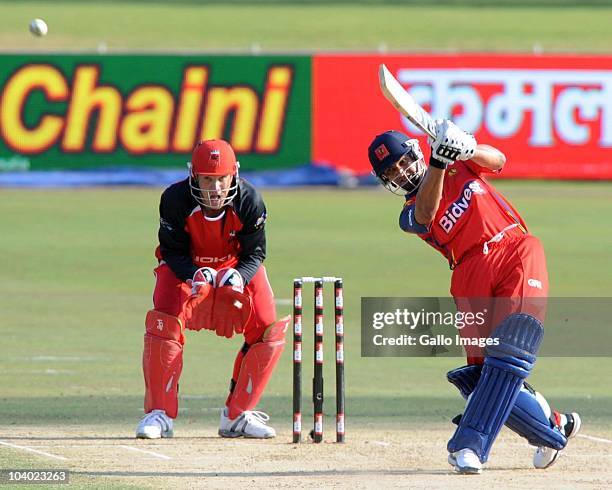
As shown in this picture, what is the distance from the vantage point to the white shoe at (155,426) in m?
9.10

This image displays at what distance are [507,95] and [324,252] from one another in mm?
8298

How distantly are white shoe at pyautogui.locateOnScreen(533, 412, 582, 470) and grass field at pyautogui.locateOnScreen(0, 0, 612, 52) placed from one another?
33.4m

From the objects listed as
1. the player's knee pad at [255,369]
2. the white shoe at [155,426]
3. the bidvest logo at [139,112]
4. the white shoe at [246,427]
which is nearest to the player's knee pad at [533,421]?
the white shoe at [246,427]

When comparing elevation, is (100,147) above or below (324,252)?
above

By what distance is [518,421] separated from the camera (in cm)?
805

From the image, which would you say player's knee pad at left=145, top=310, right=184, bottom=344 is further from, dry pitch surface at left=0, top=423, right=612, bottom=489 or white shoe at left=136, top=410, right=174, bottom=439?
dry pitch surface at left=0, top=423, right=612, bottom=489

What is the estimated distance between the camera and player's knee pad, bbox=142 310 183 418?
9227 millimetres

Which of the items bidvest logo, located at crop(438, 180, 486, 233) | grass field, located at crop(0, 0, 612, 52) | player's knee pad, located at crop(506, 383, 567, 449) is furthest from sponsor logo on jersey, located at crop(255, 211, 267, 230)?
grass field, located at crop(0, 0, 612, 52)

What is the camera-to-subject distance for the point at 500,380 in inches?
309

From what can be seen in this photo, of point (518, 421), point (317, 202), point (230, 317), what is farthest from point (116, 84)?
point (518, 421)

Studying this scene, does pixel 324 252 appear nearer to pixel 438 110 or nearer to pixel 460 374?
pixel 438 110

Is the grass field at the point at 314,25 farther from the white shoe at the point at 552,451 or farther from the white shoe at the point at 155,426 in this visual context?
the white shoe at the point at 552,451

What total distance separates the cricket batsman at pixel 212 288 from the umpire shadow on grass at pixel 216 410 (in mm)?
541

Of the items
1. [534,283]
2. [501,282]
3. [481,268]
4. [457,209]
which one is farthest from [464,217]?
[534,283]
